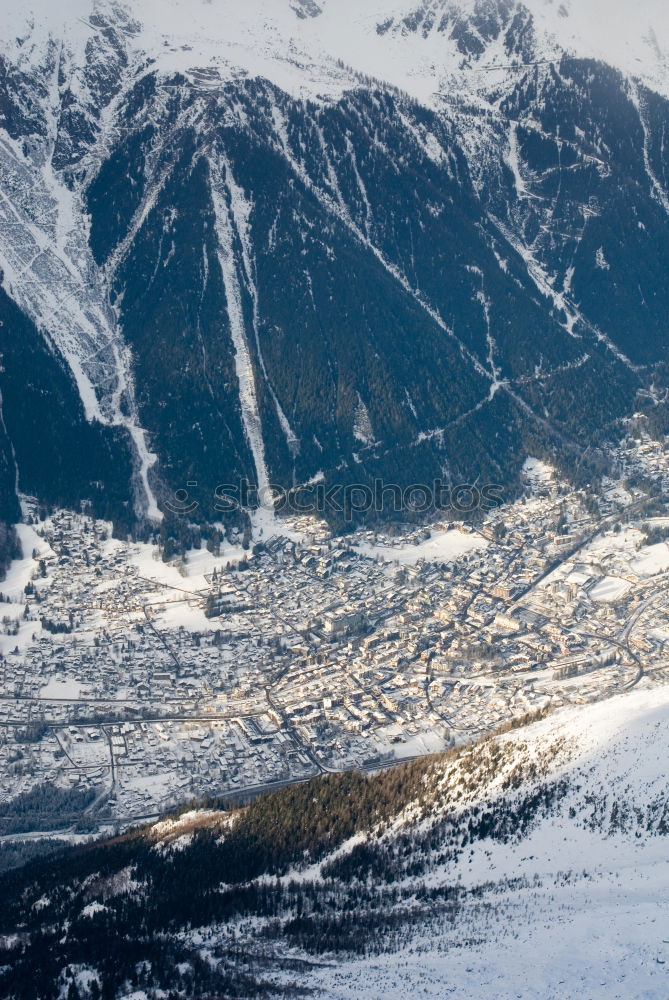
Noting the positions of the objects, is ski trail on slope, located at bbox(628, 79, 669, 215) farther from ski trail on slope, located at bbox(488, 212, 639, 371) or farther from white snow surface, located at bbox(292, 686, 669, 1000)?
white snow surface, located at bbox(292, 686, 669, 1000)

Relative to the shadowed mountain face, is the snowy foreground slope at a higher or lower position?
lower

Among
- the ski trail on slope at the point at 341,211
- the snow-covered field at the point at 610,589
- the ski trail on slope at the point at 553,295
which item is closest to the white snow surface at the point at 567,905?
the snow-covered field at the point at 610,589

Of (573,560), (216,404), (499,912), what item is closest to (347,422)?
(216,404)

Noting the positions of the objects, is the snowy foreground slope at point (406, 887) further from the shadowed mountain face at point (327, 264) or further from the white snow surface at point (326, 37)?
the white snow surface at point (326, 37)

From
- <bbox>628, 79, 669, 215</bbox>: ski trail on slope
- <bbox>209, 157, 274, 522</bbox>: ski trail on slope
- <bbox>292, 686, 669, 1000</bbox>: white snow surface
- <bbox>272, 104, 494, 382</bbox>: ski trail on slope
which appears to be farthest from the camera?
<bbox>628, 79, 669, 215</bbox>: ski trail on slope

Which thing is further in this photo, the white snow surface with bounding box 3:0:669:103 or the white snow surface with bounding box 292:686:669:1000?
the white snow surface with bounding box 3:0:669:103

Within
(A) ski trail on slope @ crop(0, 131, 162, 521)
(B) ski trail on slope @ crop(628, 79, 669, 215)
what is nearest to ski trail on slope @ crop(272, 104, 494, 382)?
(A) ski trail on slope @ crop(0, 131, 162, 521)

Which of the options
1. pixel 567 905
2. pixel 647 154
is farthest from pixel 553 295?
pixel 567 905

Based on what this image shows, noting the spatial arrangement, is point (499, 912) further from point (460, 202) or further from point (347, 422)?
point (460, 202)
